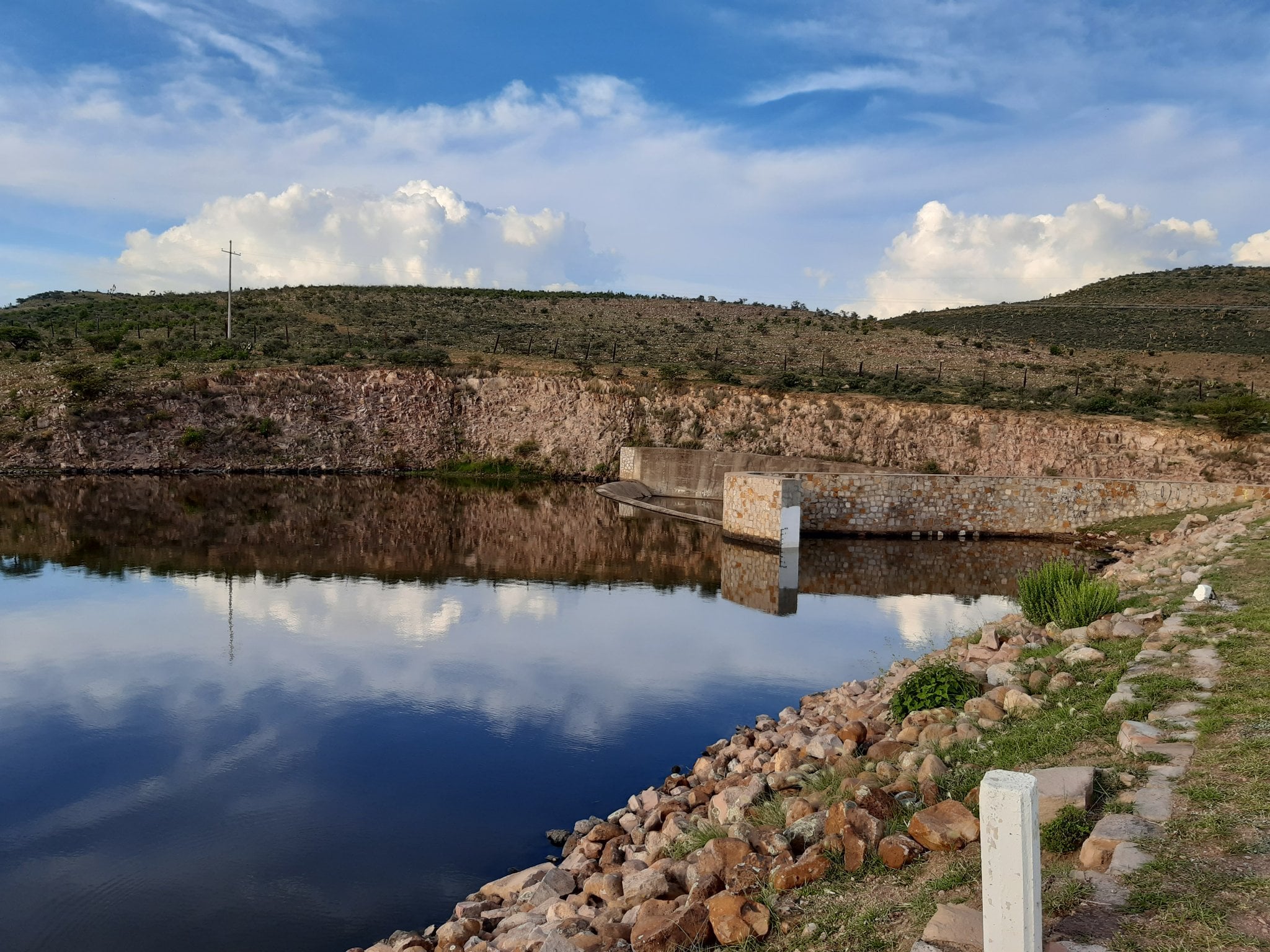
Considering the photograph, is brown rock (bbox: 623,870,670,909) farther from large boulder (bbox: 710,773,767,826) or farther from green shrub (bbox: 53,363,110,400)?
green shrub (bbox: 53,363,110,400)

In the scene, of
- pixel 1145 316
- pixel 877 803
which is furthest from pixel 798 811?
pixel 1145 316

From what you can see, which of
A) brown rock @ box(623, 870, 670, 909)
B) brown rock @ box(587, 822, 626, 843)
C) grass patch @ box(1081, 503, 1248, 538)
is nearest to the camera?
brown rock @ box(623, 870, 670, 909)

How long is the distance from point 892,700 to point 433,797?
4.58 metres

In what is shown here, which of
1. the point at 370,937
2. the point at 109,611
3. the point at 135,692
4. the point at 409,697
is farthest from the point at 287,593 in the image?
the point at 370,937

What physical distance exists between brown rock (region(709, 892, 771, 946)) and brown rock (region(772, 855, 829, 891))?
22 centimetres

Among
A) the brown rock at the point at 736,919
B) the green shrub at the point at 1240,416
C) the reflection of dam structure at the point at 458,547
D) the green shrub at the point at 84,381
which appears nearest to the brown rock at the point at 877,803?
the brown rock at the point at 736,919

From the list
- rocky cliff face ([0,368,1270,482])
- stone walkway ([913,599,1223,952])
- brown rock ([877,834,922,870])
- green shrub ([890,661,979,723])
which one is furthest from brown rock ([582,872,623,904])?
rocky cliff face ([0,368,1270,482])

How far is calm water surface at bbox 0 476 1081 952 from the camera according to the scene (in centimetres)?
743

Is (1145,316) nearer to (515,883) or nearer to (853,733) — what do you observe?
(853,733)

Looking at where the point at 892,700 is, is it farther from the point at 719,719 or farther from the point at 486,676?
the point at 486,676

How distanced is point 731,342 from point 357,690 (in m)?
48.3

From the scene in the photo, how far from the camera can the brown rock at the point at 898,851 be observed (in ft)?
15.6

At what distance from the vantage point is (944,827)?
4844 millimetres

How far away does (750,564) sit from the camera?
21828mm
